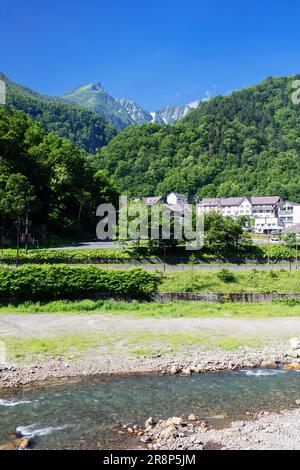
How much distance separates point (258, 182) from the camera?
183 metres

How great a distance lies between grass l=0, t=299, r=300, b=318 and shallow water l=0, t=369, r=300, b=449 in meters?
13.7

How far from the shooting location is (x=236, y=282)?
159 feet

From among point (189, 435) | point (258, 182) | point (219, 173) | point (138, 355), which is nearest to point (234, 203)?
point (258, 182)

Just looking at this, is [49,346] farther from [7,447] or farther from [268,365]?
[268,365]

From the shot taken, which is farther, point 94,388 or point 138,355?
point 138,355

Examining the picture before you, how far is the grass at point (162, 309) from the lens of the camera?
3991cm

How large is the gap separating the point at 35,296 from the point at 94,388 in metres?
20.2

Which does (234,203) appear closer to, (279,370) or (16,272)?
(16,272)

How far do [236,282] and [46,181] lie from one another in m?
49.7

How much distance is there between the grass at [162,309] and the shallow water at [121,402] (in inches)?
538

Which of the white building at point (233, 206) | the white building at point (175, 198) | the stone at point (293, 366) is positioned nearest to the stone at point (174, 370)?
the stone at point (293, 366)

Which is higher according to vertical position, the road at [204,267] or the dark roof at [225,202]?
the dark roof at [225,202]

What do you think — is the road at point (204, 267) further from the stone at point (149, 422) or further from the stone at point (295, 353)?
the stone at point (149, 422)

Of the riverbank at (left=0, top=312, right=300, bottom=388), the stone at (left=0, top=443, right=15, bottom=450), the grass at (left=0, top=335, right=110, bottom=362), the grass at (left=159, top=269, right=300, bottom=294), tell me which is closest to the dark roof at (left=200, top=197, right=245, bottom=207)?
the grass at (left=159, top=269, right=300, bottom=294)
